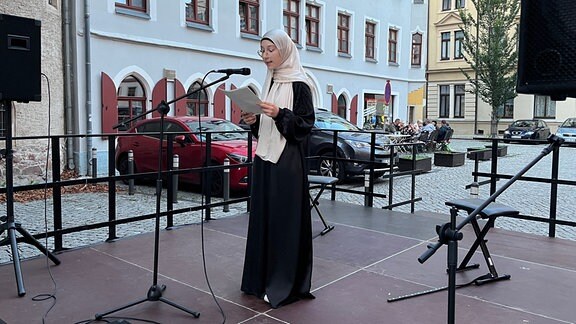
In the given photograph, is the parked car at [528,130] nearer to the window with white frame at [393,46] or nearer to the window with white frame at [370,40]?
the window with white frame at [393,46]

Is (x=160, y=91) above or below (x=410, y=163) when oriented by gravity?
above

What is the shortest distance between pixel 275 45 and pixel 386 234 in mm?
2880

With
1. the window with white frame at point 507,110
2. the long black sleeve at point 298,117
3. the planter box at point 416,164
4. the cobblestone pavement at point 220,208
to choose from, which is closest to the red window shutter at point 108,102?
the cobblestone pavement at point 220,208

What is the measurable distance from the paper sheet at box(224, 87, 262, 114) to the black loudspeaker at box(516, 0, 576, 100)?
5.09 ft

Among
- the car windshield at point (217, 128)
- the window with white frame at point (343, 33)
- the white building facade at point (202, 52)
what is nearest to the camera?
the car windshield at point (217, 128)

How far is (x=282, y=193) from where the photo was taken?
12.0ft

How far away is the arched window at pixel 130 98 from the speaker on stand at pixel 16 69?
34.1 feet

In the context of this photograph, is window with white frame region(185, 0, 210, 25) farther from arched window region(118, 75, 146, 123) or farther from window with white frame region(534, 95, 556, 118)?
window with white frame region(534, 95, 556, 118)

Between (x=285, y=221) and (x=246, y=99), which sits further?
(x=285, y=221)

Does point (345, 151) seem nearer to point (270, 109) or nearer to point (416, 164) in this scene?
point (416, 164)

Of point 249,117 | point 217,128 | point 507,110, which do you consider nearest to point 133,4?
point 217,128

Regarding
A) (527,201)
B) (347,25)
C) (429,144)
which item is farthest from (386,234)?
(347,25)

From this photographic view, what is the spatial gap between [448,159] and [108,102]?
9520mm

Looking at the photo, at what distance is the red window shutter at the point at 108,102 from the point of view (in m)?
13.2
